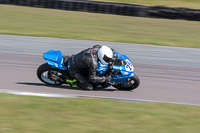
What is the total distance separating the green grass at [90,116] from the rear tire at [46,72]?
4.09 feet

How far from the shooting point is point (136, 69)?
36.3 feet

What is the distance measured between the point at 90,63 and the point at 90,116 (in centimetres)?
205

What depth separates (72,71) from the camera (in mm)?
8031

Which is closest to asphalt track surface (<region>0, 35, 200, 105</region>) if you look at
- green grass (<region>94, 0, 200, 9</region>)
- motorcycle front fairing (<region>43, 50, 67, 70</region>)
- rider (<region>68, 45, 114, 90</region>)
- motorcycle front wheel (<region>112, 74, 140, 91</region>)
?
motorcycle front wheel (<region>112, 74, 140, 91</region>)

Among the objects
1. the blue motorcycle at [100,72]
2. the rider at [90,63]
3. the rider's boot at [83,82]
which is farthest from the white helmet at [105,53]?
the rider's boot at [83,82]

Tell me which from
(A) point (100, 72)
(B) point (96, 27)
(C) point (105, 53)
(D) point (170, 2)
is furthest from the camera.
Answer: (D) point (170, 2)

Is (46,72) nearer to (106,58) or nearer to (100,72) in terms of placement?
(100,72)

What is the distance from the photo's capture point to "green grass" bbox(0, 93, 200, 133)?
5391 mm

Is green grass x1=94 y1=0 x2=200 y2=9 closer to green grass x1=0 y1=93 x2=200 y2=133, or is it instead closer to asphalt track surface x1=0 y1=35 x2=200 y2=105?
asphalt track surface x1=0 y1=35 x2=200 y2=105

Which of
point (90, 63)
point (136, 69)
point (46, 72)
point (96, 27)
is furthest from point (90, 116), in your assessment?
point (96, 27)

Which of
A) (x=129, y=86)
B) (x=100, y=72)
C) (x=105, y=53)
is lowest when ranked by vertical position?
(x=129, y=86)

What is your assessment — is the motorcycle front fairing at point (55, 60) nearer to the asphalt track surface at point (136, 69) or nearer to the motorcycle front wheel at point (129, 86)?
the asphalt track surface at point (136, 69)

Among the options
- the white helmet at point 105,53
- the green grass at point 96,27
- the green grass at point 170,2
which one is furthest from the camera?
the green grass at point 170,2

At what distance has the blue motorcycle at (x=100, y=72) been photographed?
26.0 ft
